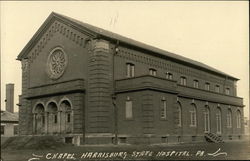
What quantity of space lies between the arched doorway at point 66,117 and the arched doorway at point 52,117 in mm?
1108

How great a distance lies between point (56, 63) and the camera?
3409 cm

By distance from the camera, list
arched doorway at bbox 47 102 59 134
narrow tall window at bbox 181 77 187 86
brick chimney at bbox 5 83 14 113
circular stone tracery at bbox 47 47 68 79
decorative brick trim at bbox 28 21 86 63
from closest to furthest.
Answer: decorative brick trim at bbox 28 21 86 63
arched doorway at bbox 47 102 59 134
circular stone tracery at bbox 47 47 68 79
narrow tall window at bbox 181 77 187 86
brick chimney at bbox 5 83 14 113

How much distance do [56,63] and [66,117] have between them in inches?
217

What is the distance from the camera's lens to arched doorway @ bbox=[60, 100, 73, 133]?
31109 mm

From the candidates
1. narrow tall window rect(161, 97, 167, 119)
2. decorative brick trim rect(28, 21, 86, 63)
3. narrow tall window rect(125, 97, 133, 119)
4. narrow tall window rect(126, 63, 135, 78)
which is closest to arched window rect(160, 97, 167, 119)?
narrow tall window rect(161, 97, 167, 119)

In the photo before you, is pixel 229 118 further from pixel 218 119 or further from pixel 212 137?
pixel 212 137

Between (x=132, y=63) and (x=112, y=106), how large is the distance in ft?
16.5

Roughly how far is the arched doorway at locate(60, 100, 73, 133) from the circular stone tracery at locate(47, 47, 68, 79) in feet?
9.85

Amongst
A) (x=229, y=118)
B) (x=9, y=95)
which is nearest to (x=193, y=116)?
(x=229, y=118)

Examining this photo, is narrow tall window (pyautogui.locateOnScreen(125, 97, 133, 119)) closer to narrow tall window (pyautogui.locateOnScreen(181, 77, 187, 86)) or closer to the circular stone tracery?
the circular stone tracery

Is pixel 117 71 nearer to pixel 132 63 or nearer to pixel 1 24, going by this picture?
pixel 132 63

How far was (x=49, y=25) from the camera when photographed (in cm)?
3506

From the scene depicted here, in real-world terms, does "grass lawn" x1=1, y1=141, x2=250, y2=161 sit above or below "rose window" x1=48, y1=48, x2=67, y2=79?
below

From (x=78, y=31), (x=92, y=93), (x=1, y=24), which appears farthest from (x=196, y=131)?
(x=1, y=24)
